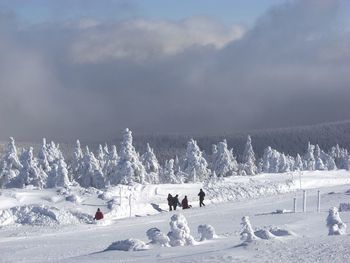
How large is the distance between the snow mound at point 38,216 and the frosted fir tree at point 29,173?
1679 inches

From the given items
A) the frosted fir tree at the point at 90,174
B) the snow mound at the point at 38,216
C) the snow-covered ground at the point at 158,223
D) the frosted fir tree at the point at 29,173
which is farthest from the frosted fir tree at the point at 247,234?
the frosted fir tree at the point at 90,174

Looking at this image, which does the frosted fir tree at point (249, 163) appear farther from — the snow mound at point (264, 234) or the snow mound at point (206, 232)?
the snow mound at point (264, 234)

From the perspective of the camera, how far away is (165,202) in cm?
4303

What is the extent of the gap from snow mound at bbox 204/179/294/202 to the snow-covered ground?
85 millimetres

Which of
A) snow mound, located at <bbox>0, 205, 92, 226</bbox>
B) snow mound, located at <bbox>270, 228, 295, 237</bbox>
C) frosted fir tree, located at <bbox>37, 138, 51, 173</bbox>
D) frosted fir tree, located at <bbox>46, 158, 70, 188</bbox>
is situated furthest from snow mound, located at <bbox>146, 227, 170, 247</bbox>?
frosted fir tree, located at <bbox>37, 138, 51, 173</bbox>

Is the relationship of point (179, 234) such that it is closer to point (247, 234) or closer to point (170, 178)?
point (247, 234)

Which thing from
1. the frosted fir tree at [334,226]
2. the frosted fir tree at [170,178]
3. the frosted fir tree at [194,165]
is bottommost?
the frosted fir tree at [334,226]

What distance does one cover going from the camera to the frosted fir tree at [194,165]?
9762 cm

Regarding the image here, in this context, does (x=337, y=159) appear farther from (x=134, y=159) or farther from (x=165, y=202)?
(x=165, y=202)

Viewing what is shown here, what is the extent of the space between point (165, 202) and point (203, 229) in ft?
74.7

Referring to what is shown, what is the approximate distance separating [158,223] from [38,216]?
6.63 meters

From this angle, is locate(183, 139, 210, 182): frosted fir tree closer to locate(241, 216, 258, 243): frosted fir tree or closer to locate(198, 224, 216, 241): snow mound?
locate(198, 224, 216, 241): snow mound

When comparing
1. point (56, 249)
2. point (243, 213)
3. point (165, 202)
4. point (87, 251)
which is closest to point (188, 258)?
point (87, 251)

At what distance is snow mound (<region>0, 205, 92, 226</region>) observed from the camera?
3350 cm
